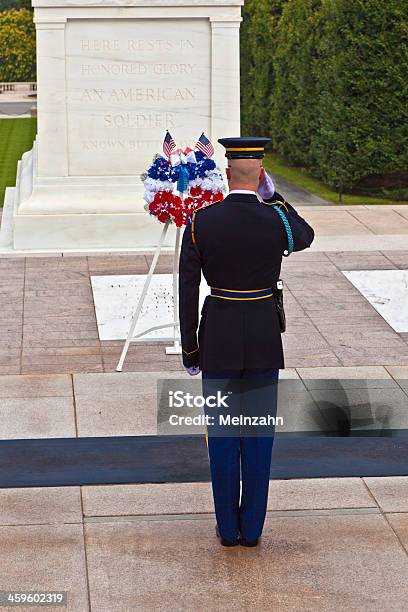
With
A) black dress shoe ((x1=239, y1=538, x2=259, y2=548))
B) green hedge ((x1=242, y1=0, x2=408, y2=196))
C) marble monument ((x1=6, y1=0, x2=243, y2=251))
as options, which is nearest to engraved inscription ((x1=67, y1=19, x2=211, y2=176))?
marble monument ((x1=6, y1=0, x2=243, y2=251))

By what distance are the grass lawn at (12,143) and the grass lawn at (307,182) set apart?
3946 millimetres

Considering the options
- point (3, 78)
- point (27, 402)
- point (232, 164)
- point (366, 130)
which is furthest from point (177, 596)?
point (3, 78)

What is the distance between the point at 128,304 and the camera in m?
8.80

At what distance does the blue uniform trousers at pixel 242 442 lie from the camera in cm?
474

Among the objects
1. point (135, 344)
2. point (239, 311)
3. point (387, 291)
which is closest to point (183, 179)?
point (135, 344)

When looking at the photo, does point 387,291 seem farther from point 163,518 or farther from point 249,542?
point 249,542

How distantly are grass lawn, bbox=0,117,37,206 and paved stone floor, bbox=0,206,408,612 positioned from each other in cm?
687

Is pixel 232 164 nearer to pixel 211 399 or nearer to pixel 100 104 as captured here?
pixel 211 399

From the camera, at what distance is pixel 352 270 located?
9883 mm

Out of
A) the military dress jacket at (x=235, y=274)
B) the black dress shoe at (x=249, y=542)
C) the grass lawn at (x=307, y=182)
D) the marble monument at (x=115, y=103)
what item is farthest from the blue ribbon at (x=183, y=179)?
the grass lawn at (x=307, y=182)

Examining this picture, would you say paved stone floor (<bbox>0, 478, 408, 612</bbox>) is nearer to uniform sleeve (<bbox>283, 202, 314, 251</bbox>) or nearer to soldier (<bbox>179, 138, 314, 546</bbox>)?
soldier (<bbox>179, 138, 314, 546</bbox>)

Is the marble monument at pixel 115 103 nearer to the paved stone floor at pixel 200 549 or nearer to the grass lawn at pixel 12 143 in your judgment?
the grass lawn at pixel 12 143

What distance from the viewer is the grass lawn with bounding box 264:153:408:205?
14.8m

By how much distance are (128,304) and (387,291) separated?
204cm
